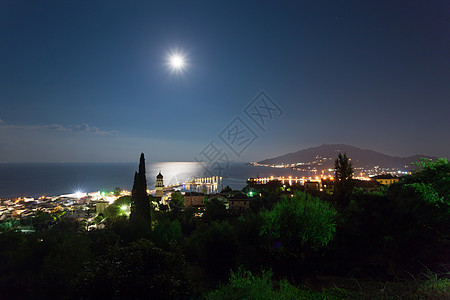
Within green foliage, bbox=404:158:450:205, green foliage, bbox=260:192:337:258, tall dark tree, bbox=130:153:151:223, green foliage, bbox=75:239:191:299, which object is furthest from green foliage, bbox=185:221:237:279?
green foliage, bbox=404:158:450:205

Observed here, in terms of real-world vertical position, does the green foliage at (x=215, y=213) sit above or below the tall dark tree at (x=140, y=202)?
below

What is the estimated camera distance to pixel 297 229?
9.95m

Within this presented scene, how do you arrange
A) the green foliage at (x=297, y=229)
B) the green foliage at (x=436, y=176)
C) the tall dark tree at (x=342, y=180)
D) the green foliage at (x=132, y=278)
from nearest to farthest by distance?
the green foliage at (x=132, y=278)
the green foliage at (x=297, y=229)
the green foliage at (x=436, y=176)
the tall dark tree at (x=342, y=180)

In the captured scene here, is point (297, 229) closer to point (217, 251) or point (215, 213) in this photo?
point (217, 251)

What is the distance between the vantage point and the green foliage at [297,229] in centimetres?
971

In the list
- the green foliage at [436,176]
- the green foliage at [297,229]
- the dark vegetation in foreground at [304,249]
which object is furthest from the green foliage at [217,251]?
the green foliage at [436,176]

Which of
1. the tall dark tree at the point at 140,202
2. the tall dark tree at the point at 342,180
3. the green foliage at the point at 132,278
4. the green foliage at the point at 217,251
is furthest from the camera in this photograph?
the tall dark tree at the point at 342,180

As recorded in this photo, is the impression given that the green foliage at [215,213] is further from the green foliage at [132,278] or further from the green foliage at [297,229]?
the green foliage at [132,278]

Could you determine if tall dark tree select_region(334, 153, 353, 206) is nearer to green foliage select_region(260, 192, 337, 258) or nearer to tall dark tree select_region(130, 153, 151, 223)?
green foliage select_region(260, 192, 337, 258)

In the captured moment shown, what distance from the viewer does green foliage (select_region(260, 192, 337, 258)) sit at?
382 inches

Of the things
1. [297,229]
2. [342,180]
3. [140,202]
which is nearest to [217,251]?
[297,229]

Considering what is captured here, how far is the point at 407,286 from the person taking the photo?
4062 millimetres

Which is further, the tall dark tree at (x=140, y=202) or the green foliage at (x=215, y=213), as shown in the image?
the green foliage at (x=215, y=213)

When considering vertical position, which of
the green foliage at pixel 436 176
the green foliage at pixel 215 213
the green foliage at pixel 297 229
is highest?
the green foliage at pixel 436 176
